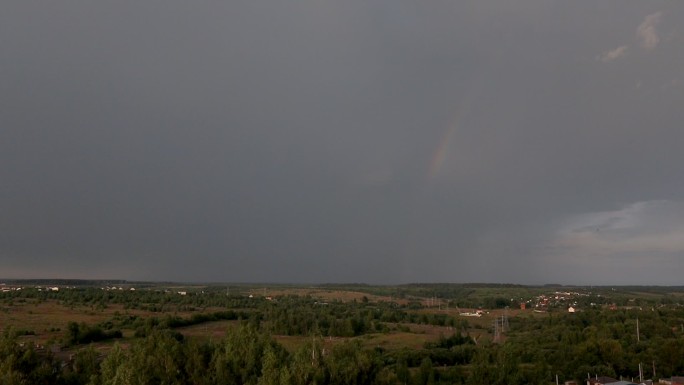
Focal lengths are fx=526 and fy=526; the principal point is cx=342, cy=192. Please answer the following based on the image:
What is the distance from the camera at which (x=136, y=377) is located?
22.0 metres

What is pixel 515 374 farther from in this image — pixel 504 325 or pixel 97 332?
pixel 504 325

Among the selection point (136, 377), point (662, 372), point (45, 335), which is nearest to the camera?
point (136, 377)

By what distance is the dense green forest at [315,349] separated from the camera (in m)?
25.3

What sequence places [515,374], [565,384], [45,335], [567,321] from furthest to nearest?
[567,321] < [45,335] < [565,384] < [515,374]

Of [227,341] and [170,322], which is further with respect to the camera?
[170,322]

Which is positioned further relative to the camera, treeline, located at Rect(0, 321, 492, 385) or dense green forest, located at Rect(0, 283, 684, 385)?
dense green forest, located at Rect(0, 283, 684, 385)

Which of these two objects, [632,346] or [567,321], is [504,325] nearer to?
[567,321]

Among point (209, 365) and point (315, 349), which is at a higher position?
point (315, 349)

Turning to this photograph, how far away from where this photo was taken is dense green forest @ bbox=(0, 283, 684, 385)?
2533 cm

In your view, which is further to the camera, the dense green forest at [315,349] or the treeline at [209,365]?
the dense green forest at [315,349]

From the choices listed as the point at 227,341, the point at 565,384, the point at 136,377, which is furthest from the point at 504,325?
the point at 136,377

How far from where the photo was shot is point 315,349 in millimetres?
27141

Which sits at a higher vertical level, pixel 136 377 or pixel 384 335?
pixel 136 377

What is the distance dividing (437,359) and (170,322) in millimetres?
36141
